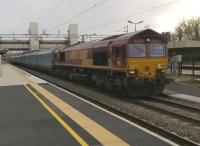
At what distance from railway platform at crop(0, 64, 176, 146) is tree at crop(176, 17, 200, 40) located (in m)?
97.1

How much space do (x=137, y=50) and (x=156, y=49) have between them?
1.11 m

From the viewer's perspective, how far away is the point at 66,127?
38.9 ft

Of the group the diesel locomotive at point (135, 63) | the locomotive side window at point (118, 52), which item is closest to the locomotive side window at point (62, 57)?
the diesel locomotive at point (135, 63)

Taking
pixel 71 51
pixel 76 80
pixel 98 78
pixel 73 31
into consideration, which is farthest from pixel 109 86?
pixel 73 31

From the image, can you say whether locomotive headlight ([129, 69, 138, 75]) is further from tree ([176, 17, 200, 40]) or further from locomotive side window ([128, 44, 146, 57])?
tree ([176, 17, 200, 40])

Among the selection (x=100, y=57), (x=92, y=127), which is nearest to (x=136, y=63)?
(x=100, y=57)

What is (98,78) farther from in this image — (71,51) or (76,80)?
(71,51)

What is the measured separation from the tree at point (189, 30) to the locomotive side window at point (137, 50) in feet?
299

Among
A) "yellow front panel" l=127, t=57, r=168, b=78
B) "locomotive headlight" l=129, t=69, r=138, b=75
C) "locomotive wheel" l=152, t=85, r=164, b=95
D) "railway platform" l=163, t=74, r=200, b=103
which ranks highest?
"yellow front panel" l=127, t=57, r=168, b=78

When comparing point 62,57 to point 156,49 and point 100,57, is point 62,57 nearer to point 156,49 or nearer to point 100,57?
point 100,57

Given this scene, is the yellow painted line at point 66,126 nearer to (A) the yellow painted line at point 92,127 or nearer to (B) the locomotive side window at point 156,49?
(A) the yellow painted line at point 92,127

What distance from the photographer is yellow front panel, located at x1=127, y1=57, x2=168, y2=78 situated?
67.4 ft

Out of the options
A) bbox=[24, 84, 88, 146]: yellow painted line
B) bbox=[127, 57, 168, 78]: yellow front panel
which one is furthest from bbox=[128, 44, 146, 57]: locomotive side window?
bbox=[24, 84, 88, 146]: yellow painted line

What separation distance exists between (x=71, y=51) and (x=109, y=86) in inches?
435
